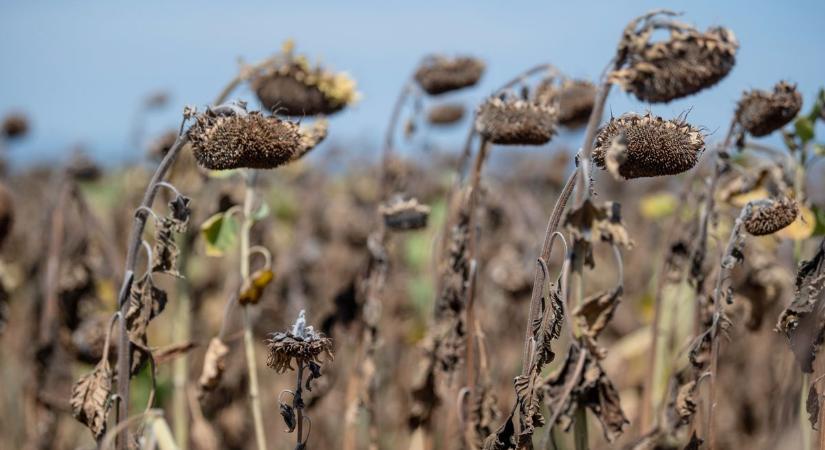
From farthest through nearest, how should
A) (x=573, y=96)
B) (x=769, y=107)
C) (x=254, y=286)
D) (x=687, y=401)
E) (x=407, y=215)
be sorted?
(x=407, y=215)
(x=573, y=96)
(x=254, y=286)
(x=769, y=107)
(x=687, y=401)

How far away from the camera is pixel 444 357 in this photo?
2.62m

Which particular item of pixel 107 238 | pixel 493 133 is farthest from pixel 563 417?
pixel 107 238

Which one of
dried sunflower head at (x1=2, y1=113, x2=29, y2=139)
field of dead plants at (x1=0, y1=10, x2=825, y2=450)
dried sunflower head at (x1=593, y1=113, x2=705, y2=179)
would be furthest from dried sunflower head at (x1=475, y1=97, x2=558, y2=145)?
dried sunflower head at (x1=2, y1=113, x2=29, y2=139)

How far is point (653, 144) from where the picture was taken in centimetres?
162

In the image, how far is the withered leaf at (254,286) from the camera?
8.14 feet

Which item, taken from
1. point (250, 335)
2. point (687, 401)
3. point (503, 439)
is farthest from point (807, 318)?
point (250, 335)

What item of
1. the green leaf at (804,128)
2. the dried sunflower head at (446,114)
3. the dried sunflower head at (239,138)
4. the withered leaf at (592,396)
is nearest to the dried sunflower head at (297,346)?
the dried sunflower head at (239,138)

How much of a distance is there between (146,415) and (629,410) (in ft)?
10.3

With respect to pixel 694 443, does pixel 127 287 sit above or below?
above

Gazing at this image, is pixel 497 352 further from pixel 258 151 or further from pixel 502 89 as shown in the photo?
pixel 258 151

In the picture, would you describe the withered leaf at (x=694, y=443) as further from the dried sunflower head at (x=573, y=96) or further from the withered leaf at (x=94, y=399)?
the withered leaf at (x=94, y=399)

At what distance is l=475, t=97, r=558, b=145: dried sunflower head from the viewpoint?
2.22m

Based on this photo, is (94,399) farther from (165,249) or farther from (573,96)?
(573,96)

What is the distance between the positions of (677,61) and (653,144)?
0.79m
